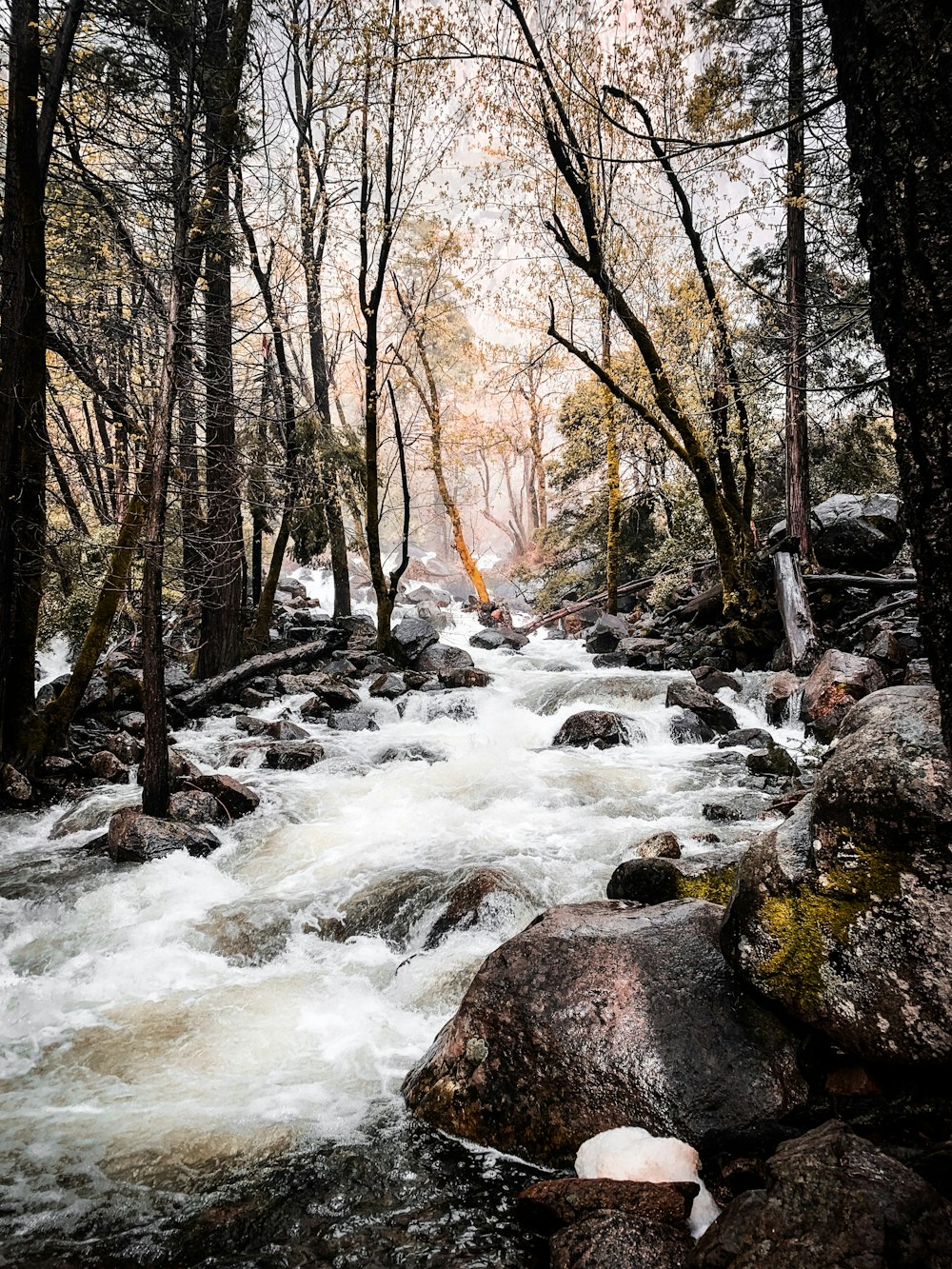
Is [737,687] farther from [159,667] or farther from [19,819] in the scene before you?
[19,819]

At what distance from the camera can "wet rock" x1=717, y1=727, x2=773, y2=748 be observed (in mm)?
8623

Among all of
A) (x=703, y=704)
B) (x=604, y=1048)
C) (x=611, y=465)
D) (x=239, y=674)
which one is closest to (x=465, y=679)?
(x=239, y=674)

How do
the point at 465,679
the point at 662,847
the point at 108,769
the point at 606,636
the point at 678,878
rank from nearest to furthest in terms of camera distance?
the point at 678,878 < the point at 662,847 < the point at 108,769 < the point at 465,679 < the point at 606,636

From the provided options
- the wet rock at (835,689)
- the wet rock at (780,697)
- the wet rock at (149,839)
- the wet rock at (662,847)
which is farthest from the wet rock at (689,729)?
the wet rock at (149,839)

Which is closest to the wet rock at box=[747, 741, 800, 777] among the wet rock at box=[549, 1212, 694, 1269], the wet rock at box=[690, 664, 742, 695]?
the wet rock at box=[690, 664, 742, 695]

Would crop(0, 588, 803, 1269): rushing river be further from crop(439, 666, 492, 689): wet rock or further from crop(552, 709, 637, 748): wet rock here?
crop(439, 666, 492, 689): wet rock

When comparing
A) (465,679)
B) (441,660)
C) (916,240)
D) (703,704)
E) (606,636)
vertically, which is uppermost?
(916,240)

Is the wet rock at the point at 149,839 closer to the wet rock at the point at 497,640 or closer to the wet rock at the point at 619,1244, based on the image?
the wet rock at the point at 619,1244

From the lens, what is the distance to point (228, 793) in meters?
7.27

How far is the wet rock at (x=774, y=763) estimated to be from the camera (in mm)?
7305

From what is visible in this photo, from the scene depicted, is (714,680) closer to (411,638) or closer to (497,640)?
(411,638)

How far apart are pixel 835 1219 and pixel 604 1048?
118 cm

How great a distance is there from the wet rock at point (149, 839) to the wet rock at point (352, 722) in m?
4.53

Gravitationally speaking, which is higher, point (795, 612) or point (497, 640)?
point (795, 612)
